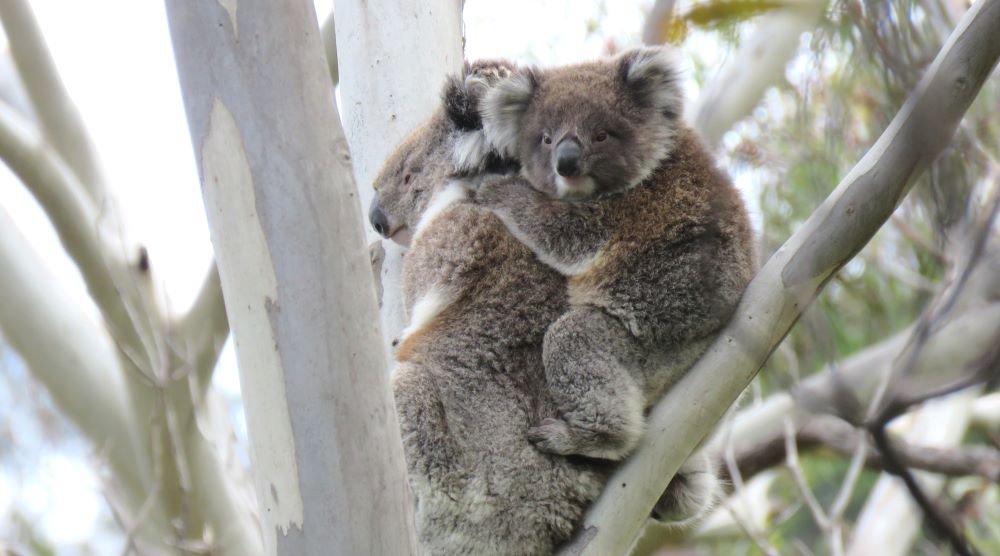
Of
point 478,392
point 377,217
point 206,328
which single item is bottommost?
point 206,328

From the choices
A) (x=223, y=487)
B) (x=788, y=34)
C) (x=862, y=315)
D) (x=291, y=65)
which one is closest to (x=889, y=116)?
(x=291, y=65)

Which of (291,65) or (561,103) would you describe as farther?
(561,103)

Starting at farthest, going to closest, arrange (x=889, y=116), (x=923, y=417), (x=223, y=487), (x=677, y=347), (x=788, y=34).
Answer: (x=923, y=417), (x=788, y=34), (x=223, y=487), (x=677, y=347), (x=889, y=116)

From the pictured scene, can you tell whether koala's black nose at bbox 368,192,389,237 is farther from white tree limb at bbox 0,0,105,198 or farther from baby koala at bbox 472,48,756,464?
white tree limb at bbox 0,0,105,198

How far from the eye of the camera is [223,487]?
5.22 meters

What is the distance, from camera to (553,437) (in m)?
2.76

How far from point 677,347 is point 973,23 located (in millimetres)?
1115

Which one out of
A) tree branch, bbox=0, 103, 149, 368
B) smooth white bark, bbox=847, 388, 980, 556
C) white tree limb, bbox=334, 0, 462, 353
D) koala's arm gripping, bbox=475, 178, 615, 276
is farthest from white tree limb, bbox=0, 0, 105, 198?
smooth white bark, bbox=847, 388, 980, 556

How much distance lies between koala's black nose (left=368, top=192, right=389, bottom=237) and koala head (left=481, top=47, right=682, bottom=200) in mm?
463

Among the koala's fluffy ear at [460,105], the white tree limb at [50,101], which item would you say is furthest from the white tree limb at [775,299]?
the white tree limb at [50,101]

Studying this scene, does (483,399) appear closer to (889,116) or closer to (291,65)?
(291,65)

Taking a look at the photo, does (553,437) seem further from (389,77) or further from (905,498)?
(905,498)

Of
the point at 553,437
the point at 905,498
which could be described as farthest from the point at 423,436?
the point at 905,498

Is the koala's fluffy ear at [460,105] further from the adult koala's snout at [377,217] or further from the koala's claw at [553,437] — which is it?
the koala's claw at [553,437]
